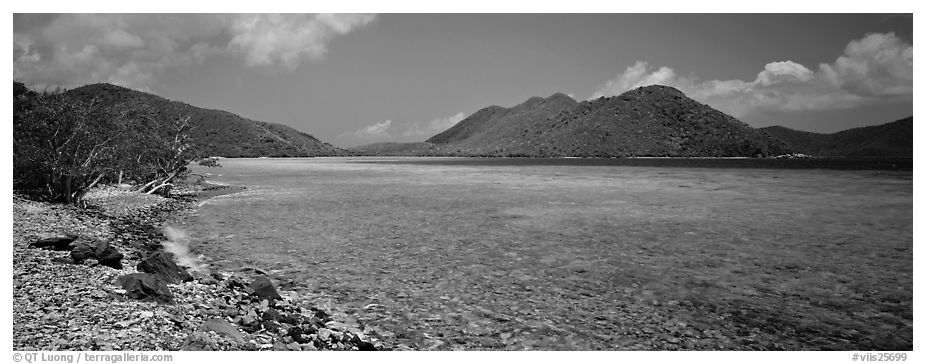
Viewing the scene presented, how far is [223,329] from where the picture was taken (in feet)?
28.7

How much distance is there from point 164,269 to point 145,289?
7.52 feet

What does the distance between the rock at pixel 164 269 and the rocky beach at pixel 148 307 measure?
3cm

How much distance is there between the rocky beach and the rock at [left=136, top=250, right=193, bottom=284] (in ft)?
0.08

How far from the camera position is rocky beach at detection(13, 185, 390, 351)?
806 centimetres

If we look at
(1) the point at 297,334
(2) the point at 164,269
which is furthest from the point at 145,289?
(1) the point at 297,334

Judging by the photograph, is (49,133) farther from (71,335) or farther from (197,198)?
(71,335)

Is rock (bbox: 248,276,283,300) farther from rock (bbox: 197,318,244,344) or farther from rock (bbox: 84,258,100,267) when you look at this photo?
rock (bbox: 84,258,100,267)

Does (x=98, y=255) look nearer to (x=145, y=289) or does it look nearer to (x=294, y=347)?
(x=145, y=289)

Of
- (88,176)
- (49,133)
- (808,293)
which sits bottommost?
(808,293)

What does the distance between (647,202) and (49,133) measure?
34961 mm

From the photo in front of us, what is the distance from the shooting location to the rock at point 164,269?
12086mm

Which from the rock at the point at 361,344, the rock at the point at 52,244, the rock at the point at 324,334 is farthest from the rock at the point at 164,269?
the rock at the point at 361,344

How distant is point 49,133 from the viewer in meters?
24.0
